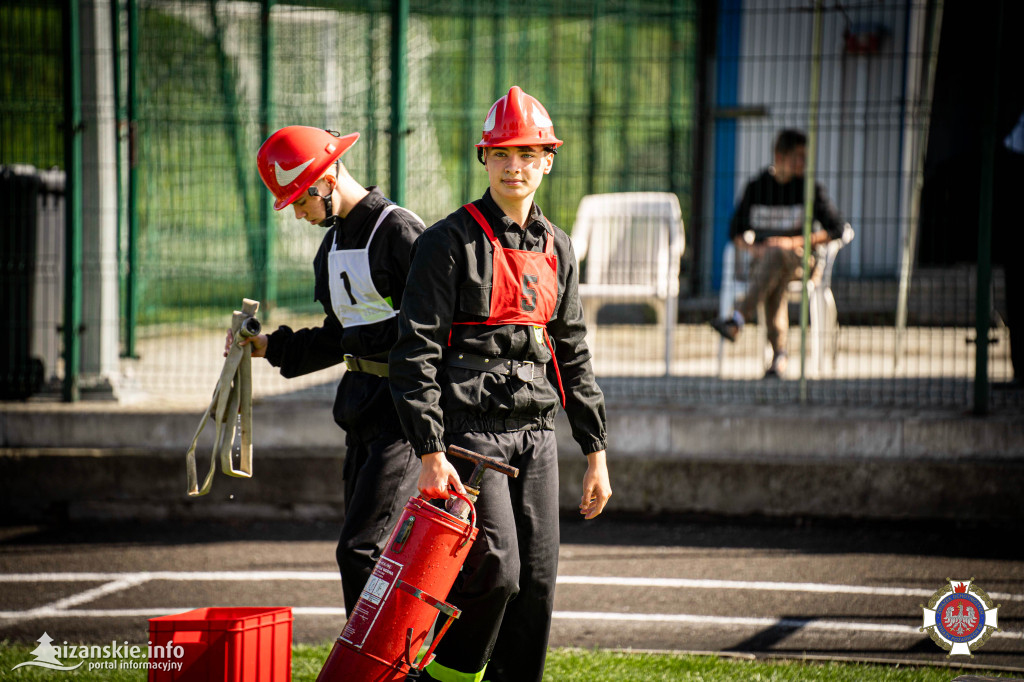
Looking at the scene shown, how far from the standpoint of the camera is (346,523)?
3930 mm

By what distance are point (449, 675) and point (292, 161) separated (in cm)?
185

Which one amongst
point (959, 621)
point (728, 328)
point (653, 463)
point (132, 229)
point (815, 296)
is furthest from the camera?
point (132, 229)

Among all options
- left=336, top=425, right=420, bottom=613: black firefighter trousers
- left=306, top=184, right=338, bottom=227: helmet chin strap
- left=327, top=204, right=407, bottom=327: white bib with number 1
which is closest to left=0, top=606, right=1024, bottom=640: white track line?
left=336, top=425, right=420, bottom=613: black firefighter trousers

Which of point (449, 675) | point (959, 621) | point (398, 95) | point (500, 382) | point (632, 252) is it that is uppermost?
point (398, 95)

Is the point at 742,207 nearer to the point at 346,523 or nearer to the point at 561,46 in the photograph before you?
the point at 346,523

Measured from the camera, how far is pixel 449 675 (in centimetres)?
361

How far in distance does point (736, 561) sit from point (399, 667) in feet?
11.2

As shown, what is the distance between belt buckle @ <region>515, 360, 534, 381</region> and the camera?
367cm

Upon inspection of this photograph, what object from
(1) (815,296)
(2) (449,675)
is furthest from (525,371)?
(1) (815,296)

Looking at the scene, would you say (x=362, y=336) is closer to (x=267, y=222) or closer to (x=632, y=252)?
(x=632, y=252)

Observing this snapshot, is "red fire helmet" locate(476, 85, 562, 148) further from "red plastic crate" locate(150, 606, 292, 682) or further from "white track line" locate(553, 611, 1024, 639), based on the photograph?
"white track line" locate(553, 611, 1024, 639)

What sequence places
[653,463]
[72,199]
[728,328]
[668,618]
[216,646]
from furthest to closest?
[728,328], [72,199], [653,463], [668,618], [216,646]

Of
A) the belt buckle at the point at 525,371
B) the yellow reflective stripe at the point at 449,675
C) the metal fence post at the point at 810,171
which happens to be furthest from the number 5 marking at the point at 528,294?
the metal fence post at the point at 810,171

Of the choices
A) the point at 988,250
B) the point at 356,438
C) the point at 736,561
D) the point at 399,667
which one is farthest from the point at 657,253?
the point at 399,667
